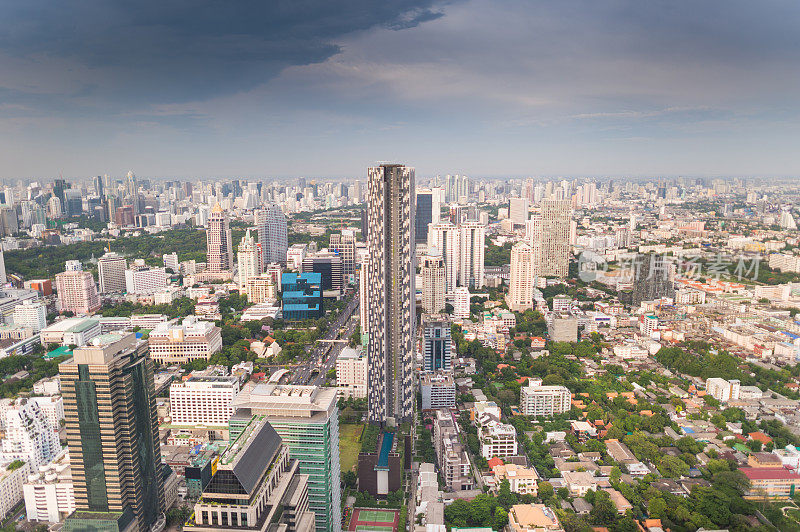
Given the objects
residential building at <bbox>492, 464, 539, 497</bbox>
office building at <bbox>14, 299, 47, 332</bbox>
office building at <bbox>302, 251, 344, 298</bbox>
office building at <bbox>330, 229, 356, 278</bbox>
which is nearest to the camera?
residential building at <bbox>492, 464, 539, 497</bbox>

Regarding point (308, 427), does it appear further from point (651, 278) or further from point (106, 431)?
point (651, 278)

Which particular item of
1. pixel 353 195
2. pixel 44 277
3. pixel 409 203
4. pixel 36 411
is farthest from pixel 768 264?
pixel 353 195

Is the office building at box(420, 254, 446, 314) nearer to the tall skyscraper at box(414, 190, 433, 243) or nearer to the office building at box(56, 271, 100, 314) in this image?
the tall skyscraper at box(414, 190, 433, 243)

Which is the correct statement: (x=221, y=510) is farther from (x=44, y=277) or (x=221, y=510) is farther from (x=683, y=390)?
(x=44, y=277)

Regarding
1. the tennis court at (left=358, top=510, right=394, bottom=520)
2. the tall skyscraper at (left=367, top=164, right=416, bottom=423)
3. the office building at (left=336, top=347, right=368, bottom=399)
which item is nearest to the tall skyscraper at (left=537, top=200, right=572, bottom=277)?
the office building at (left=336, top=347, right=368, bottom=399)

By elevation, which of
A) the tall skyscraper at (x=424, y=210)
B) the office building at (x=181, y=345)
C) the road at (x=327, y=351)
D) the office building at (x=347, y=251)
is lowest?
the road at (x=327, y=351)

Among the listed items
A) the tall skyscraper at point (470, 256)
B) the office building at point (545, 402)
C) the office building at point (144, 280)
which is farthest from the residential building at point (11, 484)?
the tall skyscraper at point (470, 256)

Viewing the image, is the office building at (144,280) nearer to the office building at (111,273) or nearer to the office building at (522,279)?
the office building at (111,273)
